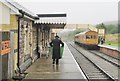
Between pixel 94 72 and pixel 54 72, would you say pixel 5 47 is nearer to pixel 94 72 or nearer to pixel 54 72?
pixel 54 72

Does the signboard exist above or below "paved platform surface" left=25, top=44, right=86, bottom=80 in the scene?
above

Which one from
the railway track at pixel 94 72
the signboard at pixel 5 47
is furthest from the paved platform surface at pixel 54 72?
the signboard at pixel 5 47

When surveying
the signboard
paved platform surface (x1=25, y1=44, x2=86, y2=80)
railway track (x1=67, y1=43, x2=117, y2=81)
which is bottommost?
railway track (x1=67, y1=43, x2=117, y2=81)

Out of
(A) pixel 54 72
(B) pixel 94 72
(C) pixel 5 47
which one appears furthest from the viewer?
(B) pixel 94 72

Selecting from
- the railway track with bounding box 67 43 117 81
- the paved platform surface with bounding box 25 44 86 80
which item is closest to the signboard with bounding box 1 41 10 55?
A: the paved platform surface with bounding box 25 44 86 80

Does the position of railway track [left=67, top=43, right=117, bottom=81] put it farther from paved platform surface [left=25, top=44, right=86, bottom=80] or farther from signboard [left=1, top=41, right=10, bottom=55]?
signboard [left=1, top=41, right=10, bottom=55]

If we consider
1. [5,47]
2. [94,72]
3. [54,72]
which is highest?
[5,47]

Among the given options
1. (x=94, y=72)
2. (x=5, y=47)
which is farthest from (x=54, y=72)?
(x=94, y=72)

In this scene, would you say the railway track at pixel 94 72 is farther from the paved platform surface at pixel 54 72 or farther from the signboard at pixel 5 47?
the signboard at pixel 5 47

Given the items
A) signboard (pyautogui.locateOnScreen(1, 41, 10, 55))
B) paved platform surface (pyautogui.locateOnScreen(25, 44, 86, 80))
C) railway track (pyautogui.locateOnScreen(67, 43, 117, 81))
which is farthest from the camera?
railway track (pyautogui.locateOnScreen(67, 43, 117, 81))

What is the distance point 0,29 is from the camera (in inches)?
371

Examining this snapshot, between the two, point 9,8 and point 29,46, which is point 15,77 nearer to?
point 9,8

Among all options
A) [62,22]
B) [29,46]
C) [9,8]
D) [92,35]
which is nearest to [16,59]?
[9,8]

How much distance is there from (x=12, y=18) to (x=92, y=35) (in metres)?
34.3
